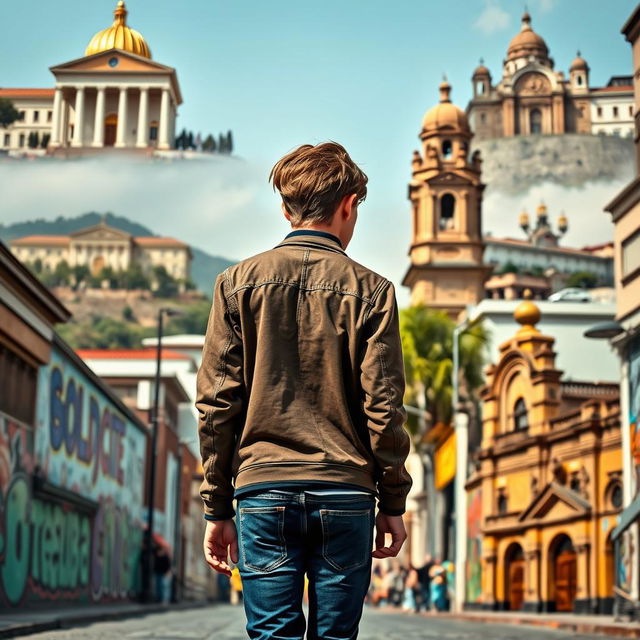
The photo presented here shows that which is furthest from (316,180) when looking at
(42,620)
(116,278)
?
(116,278)

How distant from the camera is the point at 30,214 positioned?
154m

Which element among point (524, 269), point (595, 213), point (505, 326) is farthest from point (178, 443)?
point (595, 213)

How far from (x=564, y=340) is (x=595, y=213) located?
87566mm

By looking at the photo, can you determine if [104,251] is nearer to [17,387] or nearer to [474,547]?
[474,547]

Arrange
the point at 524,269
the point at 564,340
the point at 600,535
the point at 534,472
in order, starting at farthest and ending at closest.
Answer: the point at 524,269 → the point at 564,340 → the point at 534,472 → the point at 600,535

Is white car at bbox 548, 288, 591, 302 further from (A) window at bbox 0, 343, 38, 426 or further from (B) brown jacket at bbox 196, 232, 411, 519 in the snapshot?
(B) brown jacket at bbox 196, 232, 411, 519

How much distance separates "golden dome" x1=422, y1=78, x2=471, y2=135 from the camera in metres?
83.8

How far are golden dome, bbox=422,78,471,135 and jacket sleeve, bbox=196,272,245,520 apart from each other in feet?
266

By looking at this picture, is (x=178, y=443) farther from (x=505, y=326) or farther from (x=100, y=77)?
(x=100, y=77)

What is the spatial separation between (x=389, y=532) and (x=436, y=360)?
56.0 m

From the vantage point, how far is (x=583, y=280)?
414ft

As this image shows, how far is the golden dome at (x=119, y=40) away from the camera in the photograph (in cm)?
11424

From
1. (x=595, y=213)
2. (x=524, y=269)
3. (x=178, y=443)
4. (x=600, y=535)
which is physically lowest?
(x=600, y=535)

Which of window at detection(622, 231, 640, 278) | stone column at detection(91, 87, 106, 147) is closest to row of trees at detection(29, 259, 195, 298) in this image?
stone column at detection(91, 87, 106, 147)
